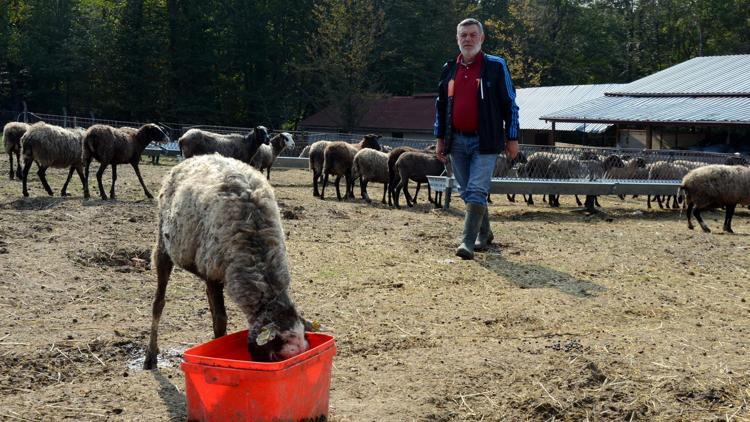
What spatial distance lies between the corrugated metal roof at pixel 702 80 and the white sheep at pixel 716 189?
18586 mm

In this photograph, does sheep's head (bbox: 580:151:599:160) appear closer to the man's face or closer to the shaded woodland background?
the man's face

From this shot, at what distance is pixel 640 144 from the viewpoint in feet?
115

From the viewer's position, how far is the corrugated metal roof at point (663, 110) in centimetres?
2727

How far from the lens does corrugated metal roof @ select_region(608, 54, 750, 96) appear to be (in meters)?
32.0

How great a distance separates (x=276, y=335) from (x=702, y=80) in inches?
1387

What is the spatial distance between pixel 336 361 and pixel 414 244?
15.4 ft

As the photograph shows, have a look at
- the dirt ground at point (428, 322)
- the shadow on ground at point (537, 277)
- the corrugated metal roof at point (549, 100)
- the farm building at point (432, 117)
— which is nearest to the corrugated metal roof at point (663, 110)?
the farm building at point (432, 117)

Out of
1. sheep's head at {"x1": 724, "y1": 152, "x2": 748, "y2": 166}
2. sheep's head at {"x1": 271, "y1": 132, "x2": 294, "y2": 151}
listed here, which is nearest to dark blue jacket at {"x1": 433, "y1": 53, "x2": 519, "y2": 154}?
sheep's head at {"x1": 724, "y1": 152, "x2": 748, "y2": 166}

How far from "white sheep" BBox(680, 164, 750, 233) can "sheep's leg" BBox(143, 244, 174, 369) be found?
437 inches

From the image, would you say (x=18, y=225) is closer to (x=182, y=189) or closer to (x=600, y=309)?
(x=182, y=189)

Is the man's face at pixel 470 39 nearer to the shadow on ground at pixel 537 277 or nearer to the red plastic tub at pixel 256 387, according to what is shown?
the shadow on ground at pixel 537 277

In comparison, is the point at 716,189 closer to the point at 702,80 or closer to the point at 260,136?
the point at 260,136

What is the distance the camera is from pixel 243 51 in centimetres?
5288

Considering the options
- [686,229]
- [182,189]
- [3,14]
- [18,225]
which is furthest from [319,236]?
[3,14]
